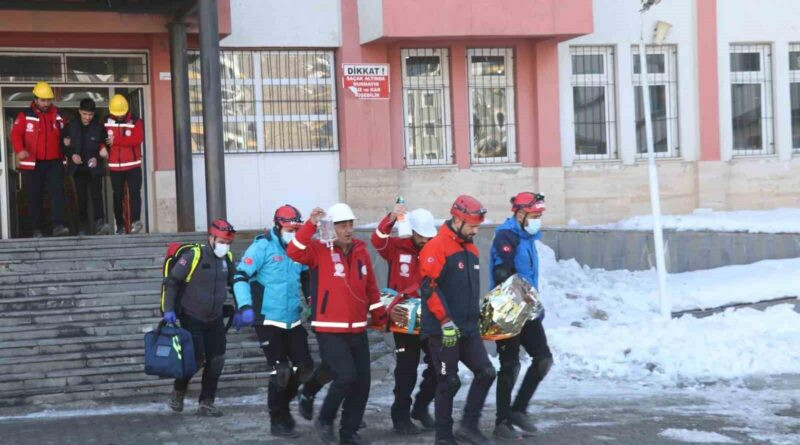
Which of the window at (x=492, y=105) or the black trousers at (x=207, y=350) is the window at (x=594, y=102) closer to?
the window at (x=492, y=105)

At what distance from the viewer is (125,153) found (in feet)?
51.1

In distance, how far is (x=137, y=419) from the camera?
10.4 meters

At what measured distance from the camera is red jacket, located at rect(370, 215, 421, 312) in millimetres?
9688

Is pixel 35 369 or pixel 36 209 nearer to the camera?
pixel 35 369

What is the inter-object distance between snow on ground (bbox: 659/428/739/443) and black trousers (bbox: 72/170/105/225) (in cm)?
939

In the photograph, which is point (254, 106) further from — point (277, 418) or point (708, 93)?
point (277, 418)

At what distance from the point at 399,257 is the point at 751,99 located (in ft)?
38.6

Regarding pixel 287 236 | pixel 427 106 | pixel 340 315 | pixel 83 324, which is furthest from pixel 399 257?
pixel 427 106

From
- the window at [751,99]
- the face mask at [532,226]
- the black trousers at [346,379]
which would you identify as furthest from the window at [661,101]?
the black trousers at [346,379]

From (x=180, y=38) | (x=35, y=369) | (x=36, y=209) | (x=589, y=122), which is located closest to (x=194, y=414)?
(x=35, y=369)

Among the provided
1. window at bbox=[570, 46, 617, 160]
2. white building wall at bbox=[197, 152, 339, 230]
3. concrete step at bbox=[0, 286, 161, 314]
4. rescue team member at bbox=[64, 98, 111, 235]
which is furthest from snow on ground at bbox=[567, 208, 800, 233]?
concrete step at bbox=[0, 286, 161, 314]

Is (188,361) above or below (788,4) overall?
below

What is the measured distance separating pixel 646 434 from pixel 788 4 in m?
12.6

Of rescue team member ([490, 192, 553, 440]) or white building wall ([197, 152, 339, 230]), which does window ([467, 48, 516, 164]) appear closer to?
white building wall ([197, 152, 339, 230])
